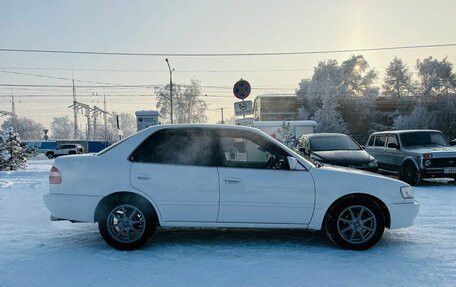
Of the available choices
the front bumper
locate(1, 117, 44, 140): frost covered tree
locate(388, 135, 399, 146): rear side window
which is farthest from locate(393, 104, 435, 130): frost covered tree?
locate(1, 117, 44, 140): frost covered tree

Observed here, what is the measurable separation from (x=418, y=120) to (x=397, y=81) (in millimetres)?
12630

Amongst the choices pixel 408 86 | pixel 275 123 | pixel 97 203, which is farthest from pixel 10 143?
pixel 408 86

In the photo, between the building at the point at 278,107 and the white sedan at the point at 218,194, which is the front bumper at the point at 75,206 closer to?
the white sedan at the point at 218,194

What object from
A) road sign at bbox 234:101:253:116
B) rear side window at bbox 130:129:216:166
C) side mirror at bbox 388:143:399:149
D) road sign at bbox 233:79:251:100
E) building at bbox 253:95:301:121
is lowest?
side mirror at bbox 388:143:399:149

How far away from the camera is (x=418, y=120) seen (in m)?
45.1

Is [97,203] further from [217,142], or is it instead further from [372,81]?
[372,81]

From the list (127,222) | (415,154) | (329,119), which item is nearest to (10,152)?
(127,222)

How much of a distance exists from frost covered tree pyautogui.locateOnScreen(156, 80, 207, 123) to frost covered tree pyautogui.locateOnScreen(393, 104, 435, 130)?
3019 cm

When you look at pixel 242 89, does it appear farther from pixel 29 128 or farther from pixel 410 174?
pixel 29 128

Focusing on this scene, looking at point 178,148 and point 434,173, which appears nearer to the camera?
point 178,148

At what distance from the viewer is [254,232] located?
5.54m

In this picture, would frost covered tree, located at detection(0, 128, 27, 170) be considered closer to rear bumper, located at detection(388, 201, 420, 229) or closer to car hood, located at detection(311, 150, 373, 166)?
car hood, located at detection(311, 150, 373, 166)

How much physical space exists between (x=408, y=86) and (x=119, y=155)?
189 ft

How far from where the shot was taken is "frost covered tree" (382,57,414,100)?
2153 inches
